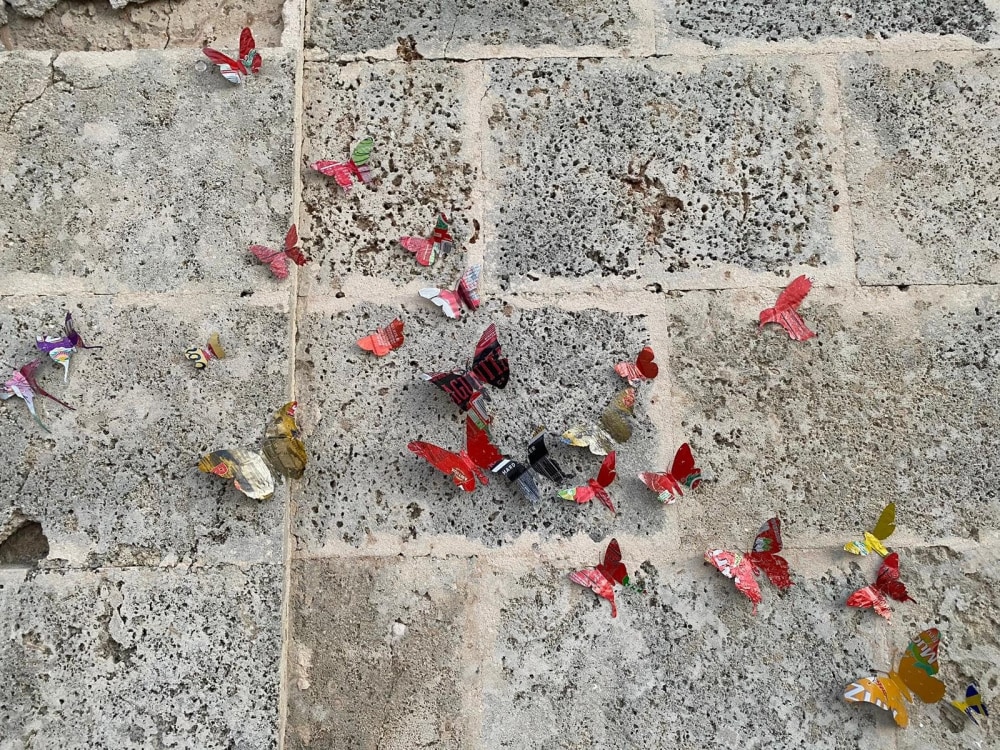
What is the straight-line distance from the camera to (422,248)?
5.99ft

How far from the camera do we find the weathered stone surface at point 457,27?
6.31 ft

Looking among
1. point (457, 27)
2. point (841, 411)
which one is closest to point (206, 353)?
point (457, 27)

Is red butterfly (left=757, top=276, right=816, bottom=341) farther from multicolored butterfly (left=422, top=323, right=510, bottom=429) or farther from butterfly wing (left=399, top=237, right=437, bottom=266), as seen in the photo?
butterfly wing (left=399, top=237, right=437, bottom=266)

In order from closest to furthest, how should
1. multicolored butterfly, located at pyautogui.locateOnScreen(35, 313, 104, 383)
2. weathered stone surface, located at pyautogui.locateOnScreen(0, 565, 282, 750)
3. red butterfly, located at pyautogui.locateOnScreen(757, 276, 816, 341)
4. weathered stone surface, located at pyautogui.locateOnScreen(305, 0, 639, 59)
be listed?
weathered stone surface, located at pyautogui.locateOnScreen(0, 565, 282, 750), multicolored butterfly, located at pyautogui.locateOnScreen(35, 313, 104, 383), red butterfly, located at pyautogui.locateOnScreen(757, 276, 816, 341), weathered stone surface, located at pyautogui.locateOnScreen(305, 0, 639, 59)

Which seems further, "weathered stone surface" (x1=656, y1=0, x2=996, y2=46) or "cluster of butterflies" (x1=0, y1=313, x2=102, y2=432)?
"weathered stone surface" (x1=656, y1=0, x2=996, y2=46)

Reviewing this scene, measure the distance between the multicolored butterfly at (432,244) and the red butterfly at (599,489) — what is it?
62 centimetres

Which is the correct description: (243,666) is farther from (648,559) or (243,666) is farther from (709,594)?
(709,594)

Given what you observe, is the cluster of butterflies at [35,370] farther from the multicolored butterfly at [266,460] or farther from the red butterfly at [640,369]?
the red butterfly at [640,369]

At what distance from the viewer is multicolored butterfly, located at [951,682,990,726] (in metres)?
1.65

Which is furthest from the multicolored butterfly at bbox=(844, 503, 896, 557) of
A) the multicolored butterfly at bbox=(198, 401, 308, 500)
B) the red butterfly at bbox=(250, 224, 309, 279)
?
the red butterfly at bbox=(250, 224, 309, 279)

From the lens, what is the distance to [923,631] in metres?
1.70

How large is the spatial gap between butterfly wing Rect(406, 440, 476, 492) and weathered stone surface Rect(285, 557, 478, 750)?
18cm

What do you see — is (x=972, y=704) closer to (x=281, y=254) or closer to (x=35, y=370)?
(x=281, y=254)

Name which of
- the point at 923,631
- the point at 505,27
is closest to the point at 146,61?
the point at 505,27
